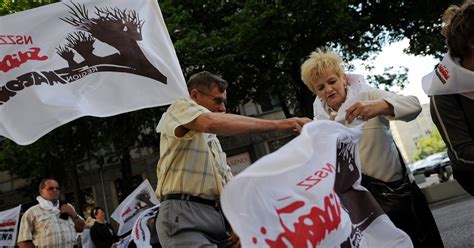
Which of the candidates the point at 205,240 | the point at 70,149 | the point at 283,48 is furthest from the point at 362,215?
the point at 70,149

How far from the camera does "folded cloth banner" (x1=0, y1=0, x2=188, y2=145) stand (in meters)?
4.00

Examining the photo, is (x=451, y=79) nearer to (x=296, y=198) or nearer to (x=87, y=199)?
(x=296, y=198)

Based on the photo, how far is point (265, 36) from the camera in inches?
592

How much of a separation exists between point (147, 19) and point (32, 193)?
69.2ft

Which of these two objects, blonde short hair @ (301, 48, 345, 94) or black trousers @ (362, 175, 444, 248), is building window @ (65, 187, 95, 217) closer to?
blonde short hair @ (301, 48, 345, 94)

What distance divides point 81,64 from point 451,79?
291cm

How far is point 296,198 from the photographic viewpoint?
199cm

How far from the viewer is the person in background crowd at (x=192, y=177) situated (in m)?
2.89

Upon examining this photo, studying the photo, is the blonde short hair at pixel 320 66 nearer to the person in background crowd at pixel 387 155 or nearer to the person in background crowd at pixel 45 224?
the person in background crowd at pixel 387 155

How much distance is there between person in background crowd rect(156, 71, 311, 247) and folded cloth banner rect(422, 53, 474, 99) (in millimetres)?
970

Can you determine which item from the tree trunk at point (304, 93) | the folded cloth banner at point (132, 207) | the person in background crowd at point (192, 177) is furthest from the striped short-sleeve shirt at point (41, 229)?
the tree trunk at point (304, 93)

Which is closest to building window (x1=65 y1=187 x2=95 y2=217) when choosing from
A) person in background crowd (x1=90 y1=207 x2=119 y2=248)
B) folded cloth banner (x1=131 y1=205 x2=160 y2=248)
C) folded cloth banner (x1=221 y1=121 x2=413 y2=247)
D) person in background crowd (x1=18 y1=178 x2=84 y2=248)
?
person in background crowd (x1=90 y1=207 x2=119 y2=248)

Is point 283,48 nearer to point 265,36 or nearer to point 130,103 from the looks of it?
point 265,36

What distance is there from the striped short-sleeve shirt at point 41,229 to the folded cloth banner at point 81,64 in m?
3.83
